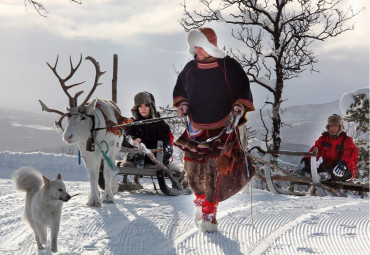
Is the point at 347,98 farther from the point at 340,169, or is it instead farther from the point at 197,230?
the point at 197,230

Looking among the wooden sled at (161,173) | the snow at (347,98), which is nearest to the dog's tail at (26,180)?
the wooden sled at (161,173)

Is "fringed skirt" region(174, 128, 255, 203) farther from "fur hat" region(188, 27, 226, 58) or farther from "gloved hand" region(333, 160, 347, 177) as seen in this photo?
"gloved hand" region(333, 160, 347, 177)

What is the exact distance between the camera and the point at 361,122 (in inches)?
808

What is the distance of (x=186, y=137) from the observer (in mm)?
5434

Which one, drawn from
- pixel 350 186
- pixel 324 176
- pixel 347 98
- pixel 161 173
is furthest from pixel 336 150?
pixel 347 98

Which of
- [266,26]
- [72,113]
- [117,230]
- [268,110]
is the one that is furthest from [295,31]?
[117,230]

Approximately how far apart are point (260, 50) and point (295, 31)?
1.36m

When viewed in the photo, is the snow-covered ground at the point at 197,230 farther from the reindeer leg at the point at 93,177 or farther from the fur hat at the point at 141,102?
the fur hat at the point at 141,102

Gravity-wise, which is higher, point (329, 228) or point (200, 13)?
point (200, 13)

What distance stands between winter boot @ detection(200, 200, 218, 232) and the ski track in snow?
0.10 m

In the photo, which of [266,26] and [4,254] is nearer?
[4,254]

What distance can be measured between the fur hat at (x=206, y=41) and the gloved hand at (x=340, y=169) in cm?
512

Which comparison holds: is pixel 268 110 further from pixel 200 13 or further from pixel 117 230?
pixel 117 230

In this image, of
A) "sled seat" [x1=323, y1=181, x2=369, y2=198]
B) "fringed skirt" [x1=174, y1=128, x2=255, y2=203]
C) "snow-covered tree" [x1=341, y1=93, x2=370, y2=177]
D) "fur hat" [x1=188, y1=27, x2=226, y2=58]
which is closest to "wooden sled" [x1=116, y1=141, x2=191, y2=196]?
"sled seat" [x1=323, y1=181, x2=369, y2=198]
